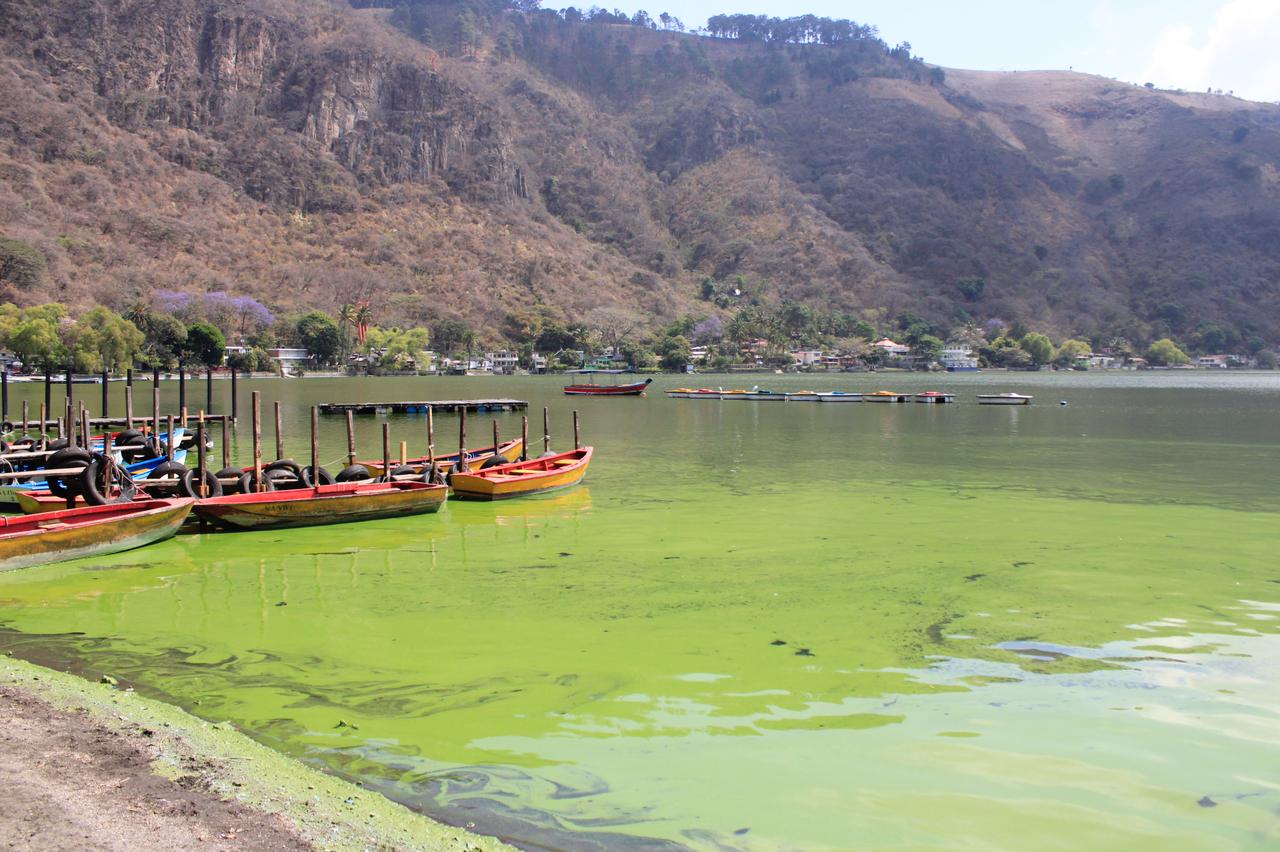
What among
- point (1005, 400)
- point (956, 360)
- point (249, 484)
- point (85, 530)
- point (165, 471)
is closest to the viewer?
point (85, 530)

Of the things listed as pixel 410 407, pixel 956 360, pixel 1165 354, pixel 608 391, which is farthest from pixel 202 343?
pixel 1165 354

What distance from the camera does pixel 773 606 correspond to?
14305 mm

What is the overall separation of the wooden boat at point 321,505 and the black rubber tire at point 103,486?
1.73 meters

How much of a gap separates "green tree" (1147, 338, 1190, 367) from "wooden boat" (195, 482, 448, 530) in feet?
594

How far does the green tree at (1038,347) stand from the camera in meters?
170

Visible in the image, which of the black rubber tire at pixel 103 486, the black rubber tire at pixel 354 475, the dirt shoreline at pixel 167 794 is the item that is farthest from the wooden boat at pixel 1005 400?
the dirt shoreline at pixel 167 794

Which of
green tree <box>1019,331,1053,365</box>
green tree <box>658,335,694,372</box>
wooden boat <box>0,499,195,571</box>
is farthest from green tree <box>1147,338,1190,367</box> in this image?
wooden boat <box>0,499,195,571</box>

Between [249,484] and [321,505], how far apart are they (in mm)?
2360

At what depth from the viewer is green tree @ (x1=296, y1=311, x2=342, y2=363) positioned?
129m

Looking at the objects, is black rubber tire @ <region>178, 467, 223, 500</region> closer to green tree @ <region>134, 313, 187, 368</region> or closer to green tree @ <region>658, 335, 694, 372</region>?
green tree @ <region>134, 313, 187, 368</region>

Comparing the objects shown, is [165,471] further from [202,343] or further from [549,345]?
[549,345]

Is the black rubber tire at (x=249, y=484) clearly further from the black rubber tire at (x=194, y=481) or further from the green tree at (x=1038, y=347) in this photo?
the green tree at (x=1038, y=347)

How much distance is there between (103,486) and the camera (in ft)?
68.2

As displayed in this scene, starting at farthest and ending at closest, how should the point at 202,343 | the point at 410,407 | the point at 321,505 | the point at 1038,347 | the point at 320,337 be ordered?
the point at 1038,347, the point at 320,337, the point at 202,343, the point at 410,407, the point at 321,505
